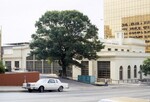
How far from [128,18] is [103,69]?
86.2 metres

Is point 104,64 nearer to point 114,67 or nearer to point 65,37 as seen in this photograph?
point 114,67

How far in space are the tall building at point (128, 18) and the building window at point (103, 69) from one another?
74.9 m

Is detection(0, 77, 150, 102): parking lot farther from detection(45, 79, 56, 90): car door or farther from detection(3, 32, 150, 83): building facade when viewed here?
detection(3, 32, 150, 83): building facade

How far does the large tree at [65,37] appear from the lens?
55.8 meters

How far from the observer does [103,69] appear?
6650cm

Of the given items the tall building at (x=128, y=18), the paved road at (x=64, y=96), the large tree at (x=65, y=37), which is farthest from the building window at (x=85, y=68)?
the tall building at (x=128, y=18)

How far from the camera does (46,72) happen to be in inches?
2928

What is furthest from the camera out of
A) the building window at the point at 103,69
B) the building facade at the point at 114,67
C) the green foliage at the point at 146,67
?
the building window at the point at 103,69

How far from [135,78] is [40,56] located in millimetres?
21660

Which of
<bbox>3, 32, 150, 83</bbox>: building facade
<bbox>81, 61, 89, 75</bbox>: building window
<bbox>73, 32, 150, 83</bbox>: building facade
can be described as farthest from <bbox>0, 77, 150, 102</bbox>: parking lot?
<bbox>81, 61, 89, 75</bbox>: building window

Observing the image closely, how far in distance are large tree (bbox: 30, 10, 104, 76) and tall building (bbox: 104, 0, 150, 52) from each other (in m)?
83.5

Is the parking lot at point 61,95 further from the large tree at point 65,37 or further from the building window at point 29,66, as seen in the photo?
the building window at point 29,66

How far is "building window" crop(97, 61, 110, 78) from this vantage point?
65.6 metres

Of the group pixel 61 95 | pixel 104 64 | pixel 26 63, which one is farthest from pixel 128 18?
pixel 61 95
